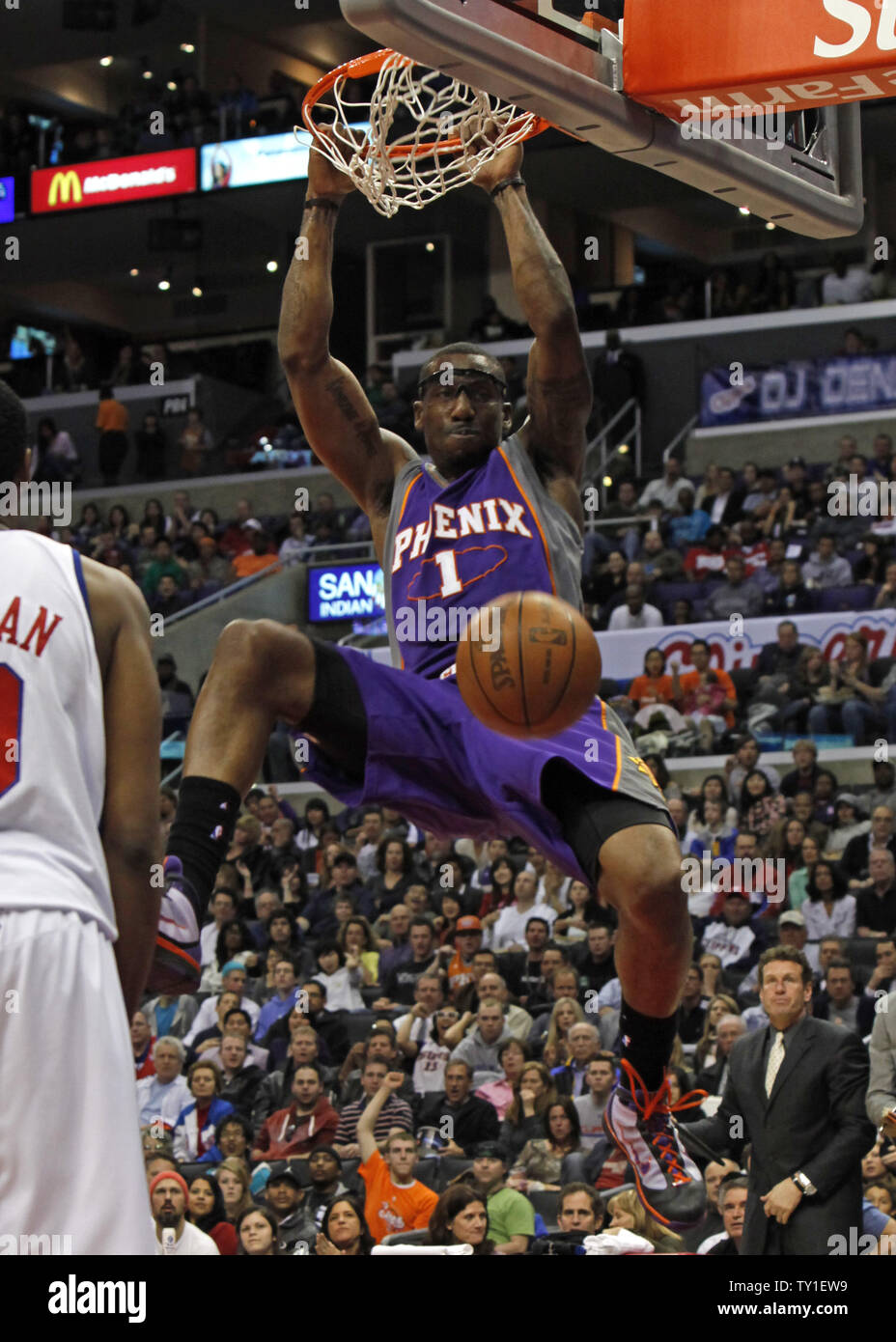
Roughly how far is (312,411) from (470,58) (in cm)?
122

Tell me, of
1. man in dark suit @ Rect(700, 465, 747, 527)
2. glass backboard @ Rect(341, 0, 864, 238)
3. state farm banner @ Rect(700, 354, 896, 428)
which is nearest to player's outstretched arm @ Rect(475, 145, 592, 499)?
glass backboard @ Rect(341, 0, 864, 238)

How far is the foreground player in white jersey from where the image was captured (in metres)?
2.79

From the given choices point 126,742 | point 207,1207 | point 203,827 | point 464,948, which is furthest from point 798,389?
point 126,742

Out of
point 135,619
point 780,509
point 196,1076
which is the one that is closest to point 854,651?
point 780,509

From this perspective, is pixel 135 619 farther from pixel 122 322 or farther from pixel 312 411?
pixel 122 322

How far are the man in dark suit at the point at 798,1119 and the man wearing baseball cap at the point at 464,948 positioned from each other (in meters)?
4.24

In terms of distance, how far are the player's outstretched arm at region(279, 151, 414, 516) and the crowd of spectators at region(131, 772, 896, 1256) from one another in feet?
10.3

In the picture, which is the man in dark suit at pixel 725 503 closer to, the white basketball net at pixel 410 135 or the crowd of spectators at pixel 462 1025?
the crowd of spectators at pixel 462 1025

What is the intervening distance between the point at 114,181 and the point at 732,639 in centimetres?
1183

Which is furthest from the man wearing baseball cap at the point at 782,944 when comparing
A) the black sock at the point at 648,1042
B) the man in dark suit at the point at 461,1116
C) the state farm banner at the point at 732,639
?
the black sock at the point at 648,1042

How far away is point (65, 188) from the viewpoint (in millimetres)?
23375

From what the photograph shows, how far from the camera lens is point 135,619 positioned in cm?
309

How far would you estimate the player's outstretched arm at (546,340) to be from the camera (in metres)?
5.28
